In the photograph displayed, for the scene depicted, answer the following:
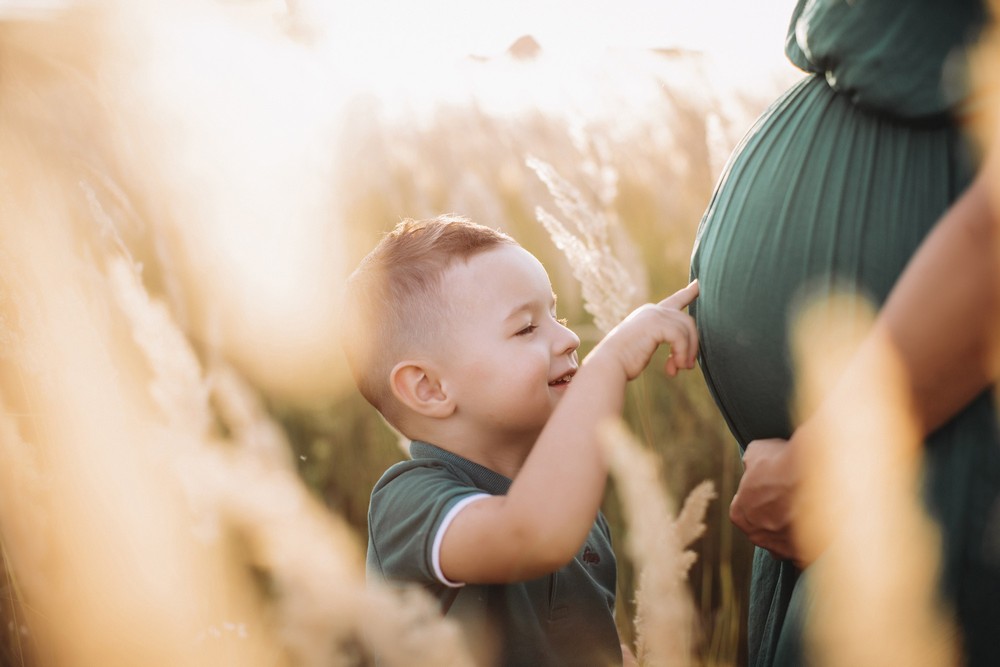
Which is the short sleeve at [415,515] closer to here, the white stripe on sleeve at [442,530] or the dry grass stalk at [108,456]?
the white stripe on sleeve at [442,530]

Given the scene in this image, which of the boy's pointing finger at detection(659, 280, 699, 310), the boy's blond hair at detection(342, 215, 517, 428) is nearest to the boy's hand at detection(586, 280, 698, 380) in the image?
the boy's pointing finger at detection(659, 280, 699, 310)

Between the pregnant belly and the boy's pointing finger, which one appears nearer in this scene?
the pregnant belly

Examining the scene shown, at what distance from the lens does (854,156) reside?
131cm

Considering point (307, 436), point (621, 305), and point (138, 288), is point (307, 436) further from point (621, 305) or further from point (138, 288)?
point (621, 305)

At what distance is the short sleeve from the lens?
1.45m

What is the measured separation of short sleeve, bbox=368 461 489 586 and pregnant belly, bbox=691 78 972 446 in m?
0.46

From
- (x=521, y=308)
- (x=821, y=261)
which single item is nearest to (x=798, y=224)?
(x=821, y=261)

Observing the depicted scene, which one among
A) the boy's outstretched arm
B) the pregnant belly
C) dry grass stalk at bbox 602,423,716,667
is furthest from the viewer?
dry grass stalk at bbox 602,423,716,667

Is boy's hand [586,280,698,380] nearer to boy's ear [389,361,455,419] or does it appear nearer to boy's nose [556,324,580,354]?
boy's nose [556,324,580,354]

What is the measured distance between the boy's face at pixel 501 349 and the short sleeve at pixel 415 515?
0.45 ft

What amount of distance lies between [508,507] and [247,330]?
2.06 meters

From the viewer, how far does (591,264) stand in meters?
1.96

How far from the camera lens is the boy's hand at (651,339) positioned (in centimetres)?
150

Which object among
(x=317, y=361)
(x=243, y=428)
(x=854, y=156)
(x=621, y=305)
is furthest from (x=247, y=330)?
(x=854, y=156)
